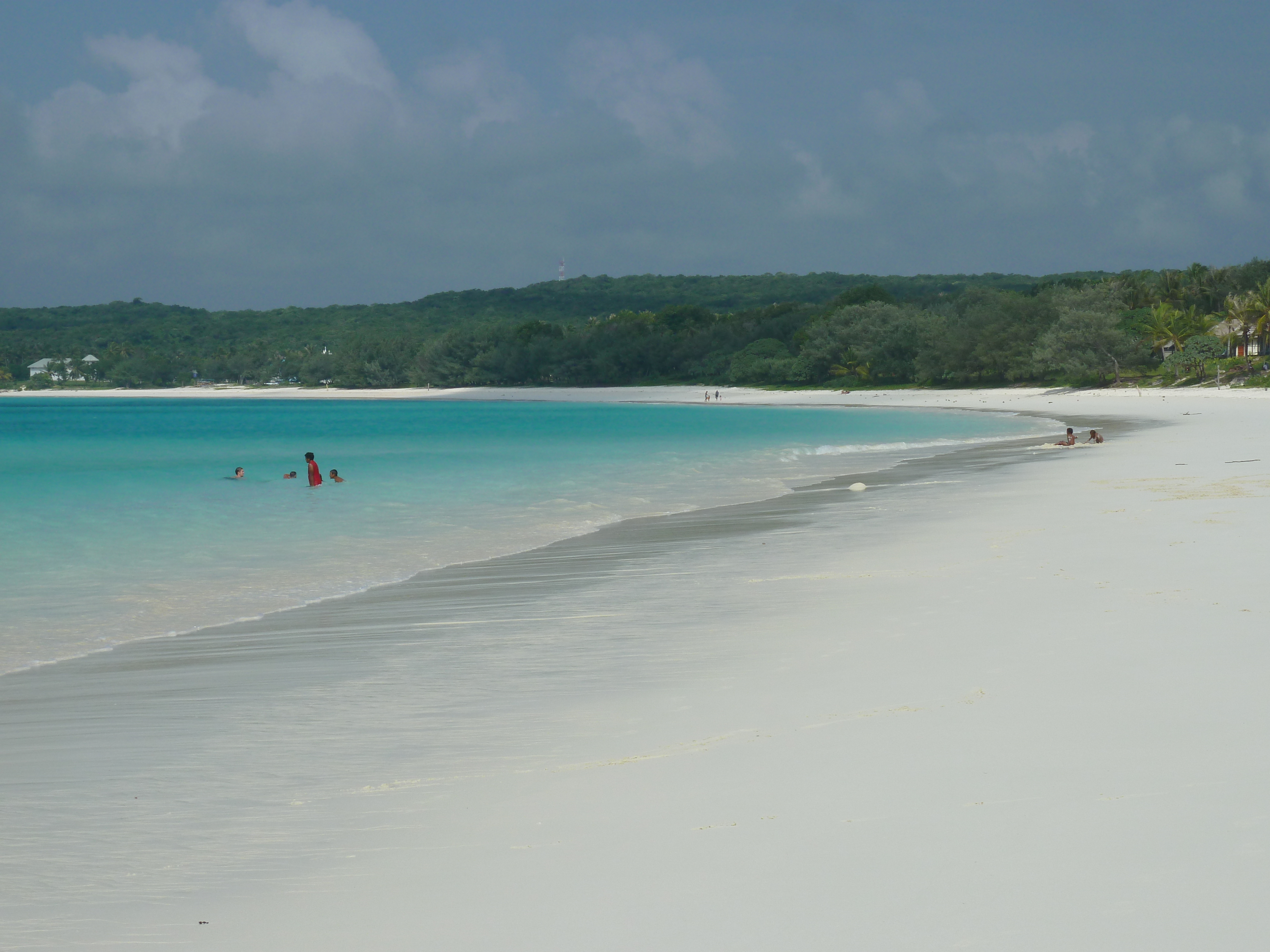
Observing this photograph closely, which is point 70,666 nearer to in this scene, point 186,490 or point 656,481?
point 656,481

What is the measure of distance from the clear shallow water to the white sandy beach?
3071 mm

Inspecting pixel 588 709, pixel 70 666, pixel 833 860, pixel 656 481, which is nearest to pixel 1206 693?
pixel 833 860

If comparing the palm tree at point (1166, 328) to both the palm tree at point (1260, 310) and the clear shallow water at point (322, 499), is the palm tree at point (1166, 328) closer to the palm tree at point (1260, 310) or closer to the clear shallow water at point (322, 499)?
the palm tree at point (1260, 310)

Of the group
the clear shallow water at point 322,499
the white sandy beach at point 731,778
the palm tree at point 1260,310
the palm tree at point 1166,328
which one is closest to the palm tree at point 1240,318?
the palm tree at point 1260,310

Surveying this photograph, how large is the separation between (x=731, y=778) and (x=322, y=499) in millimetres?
22050

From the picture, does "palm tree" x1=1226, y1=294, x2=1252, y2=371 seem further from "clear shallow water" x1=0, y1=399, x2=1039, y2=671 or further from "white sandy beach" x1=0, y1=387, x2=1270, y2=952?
"white sandy beach" x1=0, y1=387, x2=1270, y2=952

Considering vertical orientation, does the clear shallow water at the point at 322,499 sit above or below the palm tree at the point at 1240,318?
below

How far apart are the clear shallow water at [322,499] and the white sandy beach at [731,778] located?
3071 millimetres

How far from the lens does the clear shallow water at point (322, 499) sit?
1301cm

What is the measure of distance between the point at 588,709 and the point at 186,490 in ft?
84.5

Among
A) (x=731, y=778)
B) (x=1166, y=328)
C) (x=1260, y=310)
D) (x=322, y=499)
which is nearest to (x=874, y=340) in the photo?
(x=1166, y=328)

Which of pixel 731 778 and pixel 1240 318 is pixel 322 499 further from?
pixel 1240 318

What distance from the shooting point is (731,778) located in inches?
214

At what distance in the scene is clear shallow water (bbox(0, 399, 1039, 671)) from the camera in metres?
13.0
